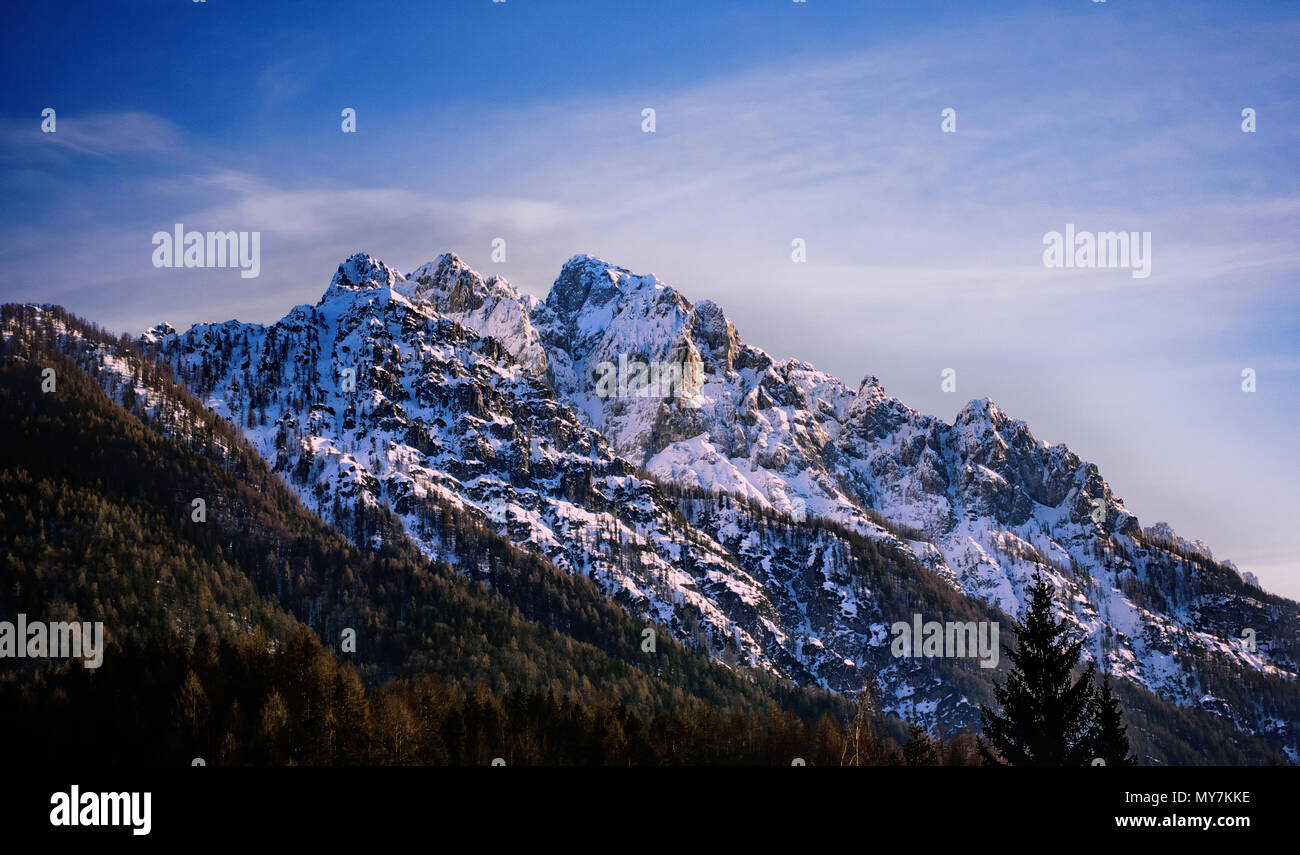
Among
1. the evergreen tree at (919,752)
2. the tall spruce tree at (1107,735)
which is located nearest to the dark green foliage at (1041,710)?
the tall spruce tree at (1107,735)

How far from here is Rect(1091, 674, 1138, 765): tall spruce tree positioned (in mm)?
71750

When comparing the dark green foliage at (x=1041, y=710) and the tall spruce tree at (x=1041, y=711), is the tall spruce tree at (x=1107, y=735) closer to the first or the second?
the dark green foliage at (x=1041, y=710)

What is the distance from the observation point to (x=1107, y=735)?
2923 inches

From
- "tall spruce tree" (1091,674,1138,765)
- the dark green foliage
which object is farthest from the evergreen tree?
the dark green foliage

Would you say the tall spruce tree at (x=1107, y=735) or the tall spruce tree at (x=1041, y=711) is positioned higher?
the tall spruce tree at (x=1041, y=711)

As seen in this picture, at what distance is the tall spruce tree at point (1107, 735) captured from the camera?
235ft

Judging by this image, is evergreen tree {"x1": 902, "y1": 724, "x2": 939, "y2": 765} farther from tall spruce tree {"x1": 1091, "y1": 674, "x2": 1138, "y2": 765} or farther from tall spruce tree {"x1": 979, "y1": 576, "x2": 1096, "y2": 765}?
tall spruce tree {"x1": 979, "y1": 576, "x2": 1096, "y2": 765}

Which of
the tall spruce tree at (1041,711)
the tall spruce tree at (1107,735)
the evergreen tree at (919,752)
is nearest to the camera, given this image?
the tall spruce tree at (1041,711)
